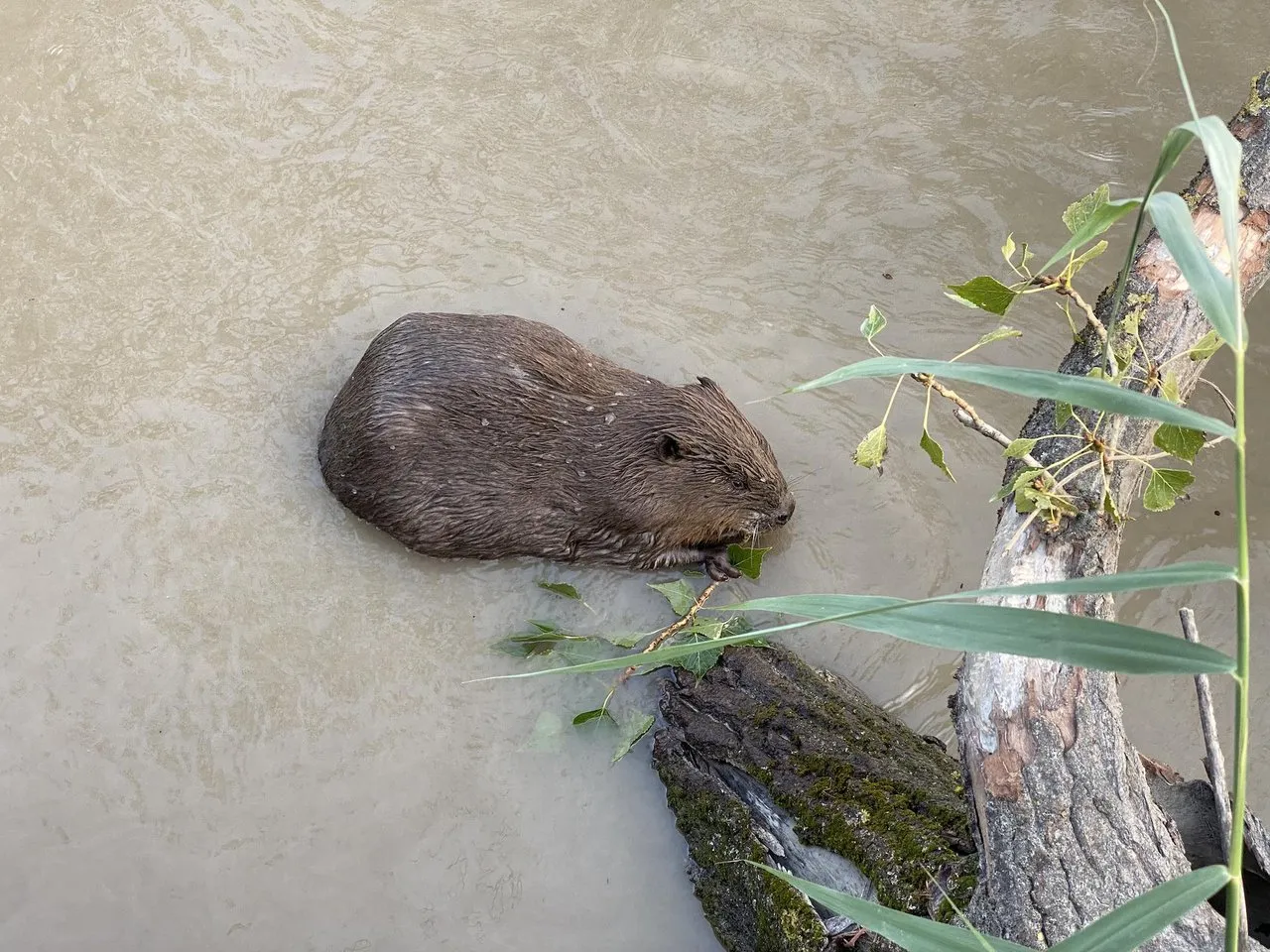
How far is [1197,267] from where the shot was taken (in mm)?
1411

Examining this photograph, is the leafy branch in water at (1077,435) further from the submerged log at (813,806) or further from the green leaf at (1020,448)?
the submerged log at (813,806)

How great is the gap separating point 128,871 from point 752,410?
270 cm

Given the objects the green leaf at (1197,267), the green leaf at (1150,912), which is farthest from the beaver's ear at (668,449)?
the green leaf at (1150,912)

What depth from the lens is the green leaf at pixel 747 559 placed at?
13.0 ft

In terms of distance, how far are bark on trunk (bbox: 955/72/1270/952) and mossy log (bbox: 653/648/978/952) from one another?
0.69 feet

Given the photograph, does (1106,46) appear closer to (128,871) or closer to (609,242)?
(609,242)

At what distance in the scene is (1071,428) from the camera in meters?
3.06

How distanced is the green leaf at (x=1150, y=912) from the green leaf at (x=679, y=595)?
7.77ft

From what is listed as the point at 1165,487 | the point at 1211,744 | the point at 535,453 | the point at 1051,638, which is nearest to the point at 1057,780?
the point at 1211,744

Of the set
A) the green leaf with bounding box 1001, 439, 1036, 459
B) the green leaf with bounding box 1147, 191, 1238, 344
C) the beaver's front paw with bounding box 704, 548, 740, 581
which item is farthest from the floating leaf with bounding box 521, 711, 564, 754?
the green leaf with bounding box 1147, 191, 1238, 344

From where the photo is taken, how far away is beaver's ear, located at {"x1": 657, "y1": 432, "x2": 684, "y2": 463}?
157 inches

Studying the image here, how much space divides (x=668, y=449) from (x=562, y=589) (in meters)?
0.62

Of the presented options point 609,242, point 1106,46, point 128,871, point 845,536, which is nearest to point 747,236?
point 609,242

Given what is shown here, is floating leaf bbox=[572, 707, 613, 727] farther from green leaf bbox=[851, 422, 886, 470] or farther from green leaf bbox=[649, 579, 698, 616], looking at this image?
green leaf bbox=[851, 422, 886, 470]
